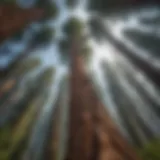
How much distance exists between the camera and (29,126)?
2740 millimetres

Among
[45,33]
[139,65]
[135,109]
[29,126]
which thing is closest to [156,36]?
[139,65]

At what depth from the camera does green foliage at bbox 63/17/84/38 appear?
2.98 m

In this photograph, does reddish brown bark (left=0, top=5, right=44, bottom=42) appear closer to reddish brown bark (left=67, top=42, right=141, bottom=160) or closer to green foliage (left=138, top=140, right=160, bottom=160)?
reddish brown bark (left=67, top=42, right=141, bottom=160)

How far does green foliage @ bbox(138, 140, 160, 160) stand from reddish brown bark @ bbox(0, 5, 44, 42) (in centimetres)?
127

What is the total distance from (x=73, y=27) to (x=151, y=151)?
1094mm

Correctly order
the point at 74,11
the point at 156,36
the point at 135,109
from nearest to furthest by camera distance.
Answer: the point at 135,109
the point at 156,36
the point at 74,11

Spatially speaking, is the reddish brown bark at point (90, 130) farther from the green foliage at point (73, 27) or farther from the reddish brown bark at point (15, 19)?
the reddish brown bark at point (15, 19)

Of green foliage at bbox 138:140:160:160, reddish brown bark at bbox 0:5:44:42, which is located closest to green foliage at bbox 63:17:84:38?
reddish brown bark at bbox 0:5:44:42

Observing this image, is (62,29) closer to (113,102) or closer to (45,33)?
(45,33)

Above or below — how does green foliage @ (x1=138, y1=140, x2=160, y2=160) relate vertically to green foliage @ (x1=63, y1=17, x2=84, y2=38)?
below

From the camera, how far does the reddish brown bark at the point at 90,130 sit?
254cm

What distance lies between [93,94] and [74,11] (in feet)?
2.26

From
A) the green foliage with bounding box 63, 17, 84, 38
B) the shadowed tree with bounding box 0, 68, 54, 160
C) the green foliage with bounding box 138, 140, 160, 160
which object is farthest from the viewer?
the green foliage with bounding box 63, 17, 84, 38

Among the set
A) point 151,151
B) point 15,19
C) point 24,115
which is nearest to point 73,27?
point 15,19
